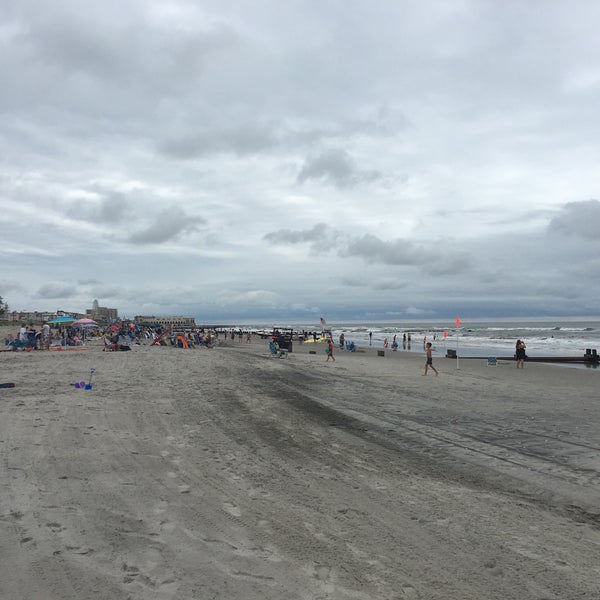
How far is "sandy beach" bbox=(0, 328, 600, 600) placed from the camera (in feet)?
11.6

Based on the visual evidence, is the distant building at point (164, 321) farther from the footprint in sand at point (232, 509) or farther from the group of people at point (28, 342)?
the footprint in sand at point (232, 509)

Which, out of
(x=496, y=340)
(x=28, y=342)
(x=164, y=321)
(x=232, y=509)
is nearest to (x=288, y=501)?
(x=232, y=509)

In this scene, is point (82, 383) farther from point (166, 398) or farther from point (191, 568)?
point (191, 568)

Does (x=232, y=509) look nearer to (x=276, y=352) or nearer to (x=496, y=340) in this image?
(x=276, y=352)

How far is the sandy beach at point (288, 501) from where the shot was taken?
3.52m

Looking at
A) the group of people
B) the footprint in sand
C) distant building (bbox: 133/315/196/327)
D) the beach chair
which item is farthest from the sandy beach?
distant building (bbox: 133/315/196/327)

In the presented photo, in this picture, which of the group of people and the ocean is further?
the ocean

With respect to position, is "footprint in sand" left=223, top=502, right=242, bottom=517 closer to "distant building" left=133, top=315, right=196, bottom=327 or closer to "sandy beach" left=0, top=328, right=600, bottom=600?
"sandy beach" left=0, top=328, right=600, bottom=600

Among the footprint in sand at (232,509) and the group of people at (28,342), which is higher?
the group of people at (28,342)

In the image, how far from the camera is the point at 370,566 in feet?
12.3

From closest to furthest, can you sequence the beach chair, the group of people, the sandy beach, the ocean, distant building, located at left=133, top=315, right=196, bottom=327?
the sandy beach
the group of people
the beach chair
the ocean
distant building, located at left=133, top=315, right=196, bottom=327

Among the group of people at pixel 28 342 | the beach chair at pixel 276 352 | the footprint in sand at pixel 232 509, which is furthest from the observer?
the beach chair at pixel 276 352

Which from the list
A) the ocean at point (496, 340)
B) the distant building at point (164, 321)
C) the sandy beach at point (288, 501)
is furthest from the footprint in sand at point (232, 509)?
the distant building at point (164, 321)

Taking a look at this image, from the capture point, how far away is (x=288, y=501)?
510cm
